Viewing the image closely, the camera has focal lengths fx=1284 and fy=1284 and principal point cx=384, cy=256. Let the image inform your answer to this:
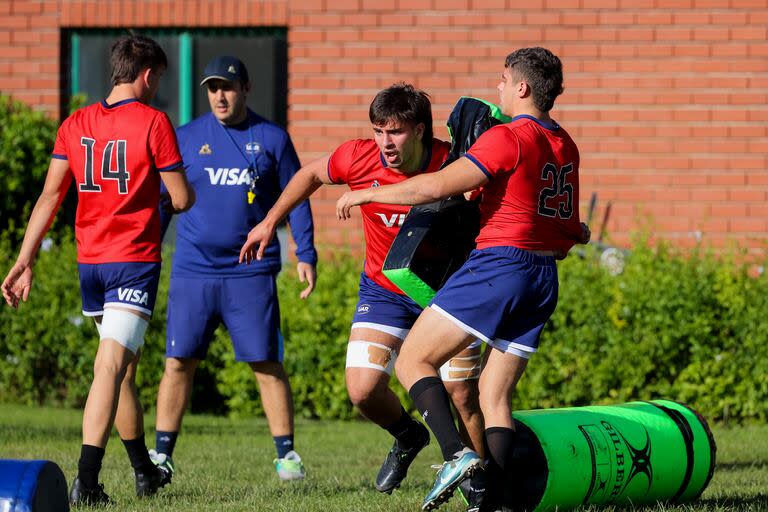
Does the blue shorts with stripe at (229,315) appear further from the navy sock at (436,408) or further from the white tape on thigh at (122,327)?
the navy sock at (436,408)

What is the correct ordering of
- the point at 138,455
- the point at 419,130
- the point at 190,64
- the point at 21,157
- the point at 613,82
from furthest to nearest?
1. the point at 190,64
2. the point at 21,157
3. the point at 613,82
4. the point at 138,455
5. the point at 419,130

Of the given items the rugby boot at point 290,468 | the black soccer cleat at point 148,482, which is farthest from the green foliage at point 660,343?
the black soccer cleat at point 148,482

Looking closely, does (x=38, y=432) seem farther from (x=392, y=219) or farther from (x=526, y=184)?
(x=526, y=184)

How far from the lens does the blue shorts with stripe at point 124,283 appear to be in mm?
6160

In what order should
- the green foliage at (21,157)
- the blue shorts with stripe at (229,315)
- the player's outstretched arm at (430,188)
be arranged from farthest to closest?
the green foliage at (21,157), the blue shorts with stripe at (229,315), the player's outstretched arm at (430,188)

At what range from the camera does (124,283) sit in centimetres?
616

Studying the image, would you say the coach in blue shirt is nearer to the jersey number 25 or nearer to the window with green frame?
the jersey number 25

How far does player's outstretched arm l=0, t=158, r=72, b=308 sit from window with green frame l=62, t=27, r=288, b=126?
5.80m

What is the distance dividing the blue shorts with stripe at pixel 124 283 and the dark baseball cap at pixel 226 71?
5.05 feet

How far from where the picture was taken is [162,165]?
6.21 meters

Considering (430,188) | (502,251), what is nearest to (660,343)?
(502,251)

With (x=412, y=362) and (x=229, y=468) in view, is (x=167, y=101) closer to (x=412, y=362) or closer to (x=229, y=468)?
(x=229, y=468)

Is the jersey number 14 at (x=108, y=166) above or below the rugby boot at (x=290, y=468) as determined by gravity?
above

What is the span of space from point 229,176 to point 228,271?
1.80ft
